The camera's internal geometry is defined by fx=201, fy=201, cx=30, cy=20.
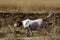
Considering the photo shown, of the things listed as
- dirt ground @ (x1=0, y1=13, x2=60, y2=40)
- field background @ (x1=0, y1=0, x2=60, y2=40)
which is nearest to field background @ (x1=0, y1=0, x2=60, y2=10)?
field background @ (x1=0, y1=0, x2=60, y2=40)

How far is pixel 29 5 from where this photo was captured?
11.8 ft

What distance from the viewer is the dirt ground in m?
3.01

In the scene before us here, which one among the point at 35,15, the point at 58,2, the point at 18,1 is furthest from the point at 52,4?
the point at 18,1

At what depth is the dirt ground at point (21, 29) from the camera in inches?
119

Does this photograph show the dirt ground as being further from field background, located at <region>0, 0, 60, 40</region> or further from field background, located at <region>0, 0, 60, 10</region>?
field background, located at <region>0, 0, 60, 10</region>

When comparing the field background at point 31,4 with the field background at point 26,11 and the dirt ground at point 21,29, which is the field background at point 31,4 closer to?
the field background at point 26,11

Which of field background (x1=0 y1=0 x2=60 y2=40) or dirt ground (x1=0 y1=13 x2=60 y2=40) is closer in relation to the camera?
dirt ground (x1=0 y1=13 x2=60 y2=40)

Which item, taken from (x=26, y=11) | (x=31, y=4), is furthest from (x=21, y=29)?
(x=31, y=4)

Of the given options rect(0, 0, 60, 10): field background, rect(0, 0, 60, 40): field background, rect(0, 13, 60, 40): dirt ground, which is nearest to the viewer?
rect(0, 13, 60, 40): dirt ground

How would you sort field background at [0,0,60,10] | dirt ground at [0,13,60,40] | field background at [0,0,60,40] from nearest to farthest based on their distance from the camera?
dirt ground at [0,13,60,40], field background at [0,0,60,40], field background at [0,0,60,10]

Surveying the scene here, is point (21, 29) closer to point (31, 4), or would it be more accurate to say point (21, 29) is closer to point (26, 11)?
point (26, 11)

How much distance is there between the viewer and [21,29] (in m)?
3.22

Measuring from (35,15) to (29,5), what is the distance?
0.72 ft

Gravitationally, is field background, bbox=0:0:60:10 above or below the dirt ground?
above
